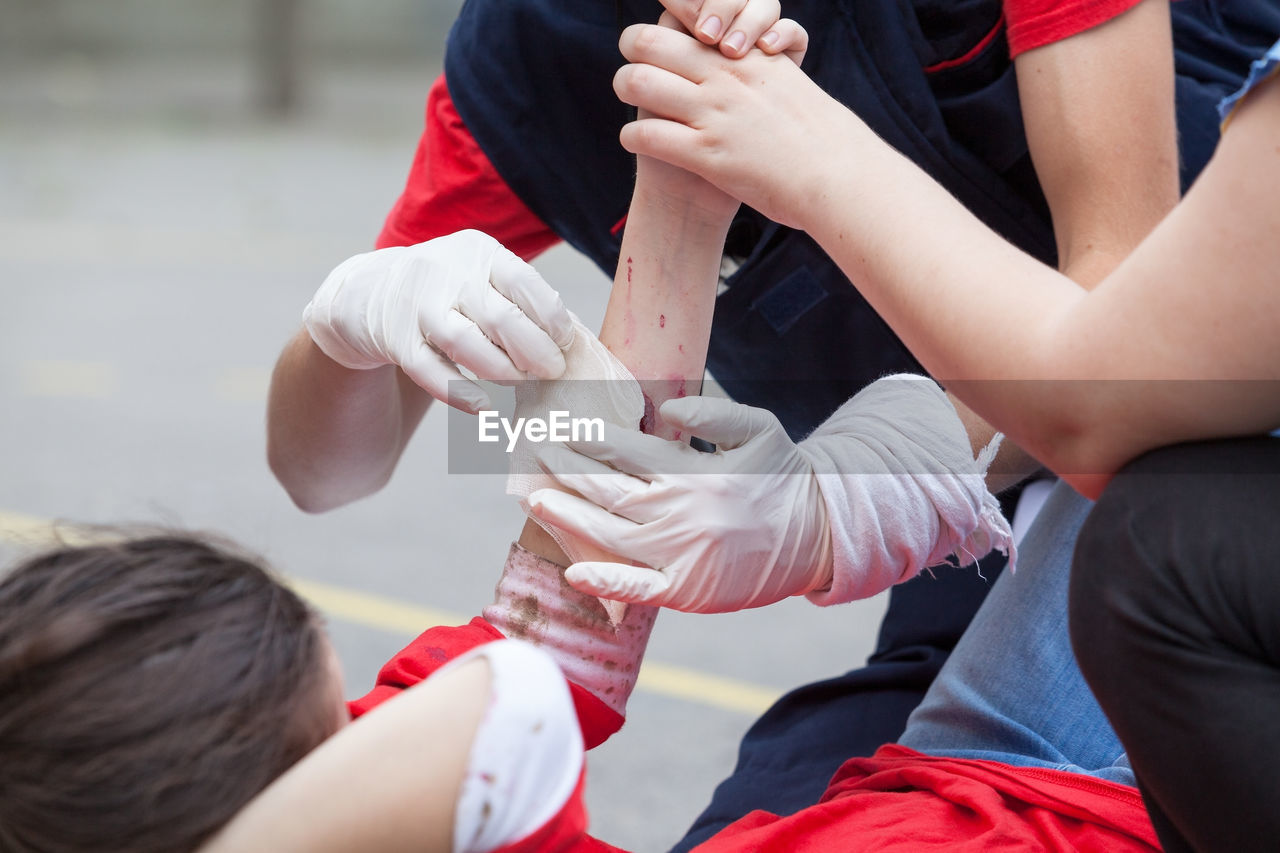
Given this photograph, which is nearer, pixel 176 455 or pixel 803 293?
pixel 803 293

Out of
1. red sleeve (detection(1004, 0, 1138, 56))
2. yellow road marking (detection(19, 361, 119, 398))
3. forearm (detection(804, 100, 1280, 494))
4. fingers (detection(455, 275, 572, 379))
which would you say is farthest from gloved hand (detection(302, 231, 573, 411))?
yellow road marking (detection(19, 361, 119, 398))

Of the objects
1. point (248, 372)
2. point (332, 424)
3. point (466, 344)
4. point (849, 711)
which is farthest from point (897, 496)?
point (248, 372)

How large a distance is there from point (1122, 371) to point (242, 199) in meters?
5.50

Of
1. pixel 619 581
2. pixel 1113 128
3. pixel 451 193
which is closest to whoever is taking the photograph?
pixel 619 581

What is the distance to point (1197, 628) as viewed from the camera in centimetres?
62

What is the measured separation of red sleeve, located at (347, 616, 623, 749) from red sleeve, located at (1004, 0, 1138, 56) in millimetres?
657

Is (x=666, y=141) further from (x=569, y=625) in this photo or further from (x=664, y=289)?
(x=569, y=625)

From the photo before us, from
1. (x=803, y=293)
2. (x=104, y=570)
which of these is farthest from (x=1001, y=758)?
(x=104, y=570)

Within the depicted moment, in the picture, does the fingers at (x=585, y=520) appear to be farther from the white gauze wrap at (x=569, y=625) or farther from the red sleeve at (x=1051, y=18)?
the red sleeve at (x=1051, y=18)

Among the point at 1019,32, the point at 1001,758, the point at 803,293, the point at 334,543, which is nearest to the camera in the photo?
the point at 1001,758

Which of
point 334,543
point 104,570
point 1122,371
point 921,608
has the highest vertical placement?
point 1122,371

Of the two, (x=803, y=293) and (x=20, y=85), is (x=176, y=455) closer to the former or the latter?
(x=803, y=293)

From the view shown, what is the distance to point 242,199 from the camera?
5.66 metres

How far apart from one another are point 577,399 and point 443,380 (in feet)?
0.32
